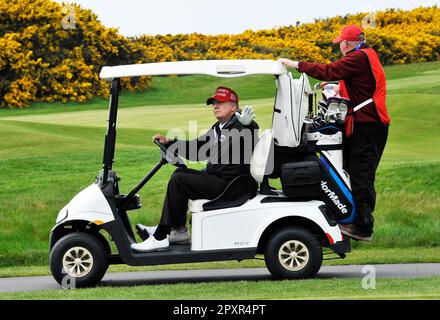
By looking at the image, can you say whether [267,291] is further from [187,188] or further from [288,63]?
[288,63]

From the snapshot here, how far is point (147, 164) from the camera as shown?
1827 cm

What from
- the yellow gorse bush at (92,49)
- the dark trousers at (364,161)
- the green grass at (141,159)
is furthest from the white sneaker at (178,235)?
the yellow gorse bush at (92,49)

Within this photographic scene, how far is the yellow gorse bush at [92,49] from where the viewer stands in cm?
3203

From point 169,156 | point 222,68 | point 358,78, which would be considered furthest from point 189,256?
point 358,78

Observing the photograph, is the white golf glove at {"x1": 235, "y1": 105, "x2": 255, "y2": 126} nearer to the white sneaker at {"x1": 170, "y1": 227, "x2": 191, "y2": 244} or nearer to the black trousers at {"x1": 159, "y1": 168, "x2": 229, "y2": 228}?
the black trousers at {"x1": 159, "y1": 168, "x2": 229, "y2": 228}

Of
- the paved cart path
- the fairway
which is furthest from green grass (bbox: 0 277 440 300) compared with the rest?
the paved cart path

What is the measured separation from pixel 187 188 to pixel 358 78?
174 centimetres

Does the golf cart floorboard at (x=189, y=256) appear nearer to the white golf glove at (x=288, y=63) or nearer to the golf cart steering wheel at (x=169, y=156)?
the golf cart steering wheel at (x=169, y=156)

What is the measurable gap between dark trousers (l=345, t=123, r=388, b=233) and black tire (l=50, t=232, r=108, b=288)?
87.7 inches

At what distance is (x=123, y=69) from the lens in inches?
348

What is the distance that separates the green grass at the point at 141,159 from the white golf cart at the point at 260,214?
2.13 meters
